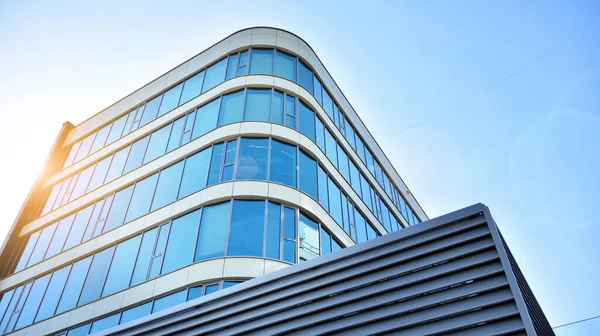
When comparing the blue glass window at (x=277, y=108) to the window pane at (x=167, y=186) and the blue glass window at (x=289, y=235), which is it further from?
the window pane at (x=167, y=186)

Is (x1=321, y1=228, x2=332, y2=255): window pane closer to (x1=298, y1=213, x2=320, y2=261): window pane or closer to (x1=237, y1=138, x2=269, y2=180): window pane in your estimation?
(x1=298, y1=213, x2=320, y2=261): window pane

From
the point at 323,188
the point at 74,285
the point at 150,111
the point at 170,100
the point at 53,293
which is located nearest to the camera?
the point at 323,188

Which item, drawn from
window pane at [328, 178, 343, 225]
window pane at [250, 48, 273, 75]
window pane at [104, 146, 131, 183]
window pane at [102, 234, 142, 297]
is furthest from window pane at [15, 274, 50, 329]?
window pane at [250, 48, 273, 75]

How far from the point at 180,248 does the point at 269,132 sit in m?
5.10

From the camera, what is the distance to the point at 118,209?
18.0m

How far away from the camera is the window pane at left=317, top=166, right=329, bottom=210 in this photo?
1639 centimetres

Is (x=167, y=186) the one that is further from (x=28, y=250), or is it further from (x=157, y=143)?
(x=28, y=250)

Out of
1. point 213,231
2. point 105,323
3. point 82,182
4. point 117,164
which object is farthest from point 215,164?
point 82,182

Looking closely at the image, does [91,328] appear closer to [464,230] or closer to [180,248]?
[180,248]

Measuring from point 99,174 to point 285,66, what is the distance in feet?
33.2

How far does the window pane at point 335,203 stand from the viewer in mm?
16969

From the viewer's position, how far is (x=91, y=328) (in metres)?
15.0

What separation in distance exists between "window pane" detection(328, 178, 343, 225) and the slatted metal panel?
406 inches

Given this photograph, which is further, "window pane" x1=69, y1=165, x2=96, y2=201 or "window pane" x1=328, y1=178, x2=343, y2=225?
"window pane" x1=69, y1=165, x2=96, y2=201
